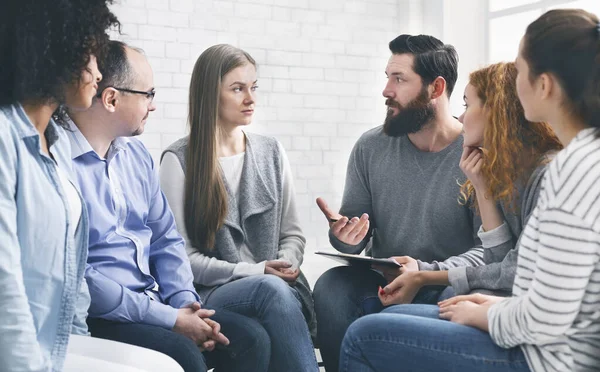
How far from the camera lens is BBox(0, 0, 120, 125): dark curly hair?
1446mm

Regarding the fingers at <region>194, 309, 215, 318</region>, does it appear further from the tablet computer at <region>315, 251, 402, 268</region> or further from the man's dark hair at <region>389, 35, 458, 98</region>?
the man's dark hair at <region>389, 35, 458, 98</region>

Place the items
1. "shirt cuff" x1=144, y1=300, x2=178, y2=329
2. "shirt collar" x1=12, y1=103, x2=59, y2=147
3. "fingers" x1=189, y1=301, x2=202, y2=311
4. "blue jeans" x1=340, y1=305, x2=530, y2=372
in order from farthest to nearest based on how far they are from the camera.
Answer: "fingers" x1=189, y1=301, x2=202, y2=311
"shirt cuff" x1=144, y1=300, x2=178, y2=329
"blue jeans" x1=340, y1=305, x2=530, y2=372
"shirt collar" x1=12, y1=103, x2=59, y2=147

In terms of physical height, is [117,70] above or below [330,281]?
above

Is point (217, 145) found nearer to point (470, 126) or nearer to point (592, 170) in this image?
point (470, 126)

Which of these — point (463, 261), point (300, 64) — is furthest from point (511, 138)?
point (300, 64)

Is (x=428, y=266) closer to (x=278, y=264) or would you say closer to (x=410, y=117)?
(x=278, y=264)

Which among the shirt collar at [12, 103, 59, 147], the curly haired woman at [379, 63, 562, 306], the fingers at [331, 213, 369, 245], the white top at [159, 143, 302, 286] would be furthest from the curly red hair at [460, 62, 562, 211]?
the shirt collar at [12, 103, 59, 147]

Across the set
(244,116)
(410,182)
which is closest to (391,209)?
(410,182)

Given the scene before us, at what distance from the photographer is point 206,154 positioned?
2.78 m

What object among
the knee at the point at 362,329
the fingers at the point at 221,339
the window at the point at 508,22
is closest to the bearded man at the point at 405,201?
the fingers at the point at 221,339

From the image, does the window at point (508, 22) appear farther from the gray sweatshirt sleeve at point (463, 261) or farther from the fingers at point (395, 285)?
the fingers at point (395, 285)

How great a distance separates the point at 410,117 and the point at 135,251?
1206 mm

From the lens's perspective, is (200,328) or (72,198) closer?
(72,198)

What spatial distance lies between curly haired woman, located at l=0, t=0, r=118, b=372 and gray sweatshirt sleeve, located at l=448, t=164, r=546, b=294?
3.88 feet
